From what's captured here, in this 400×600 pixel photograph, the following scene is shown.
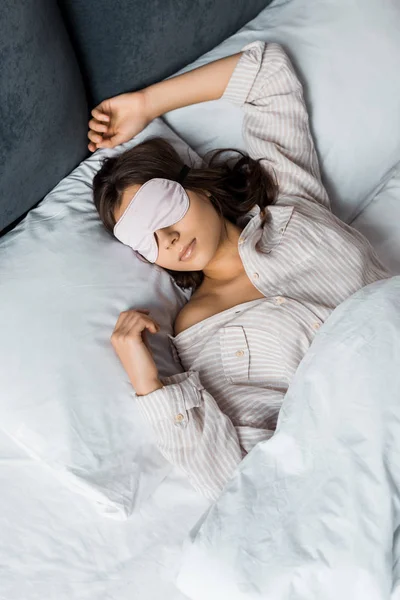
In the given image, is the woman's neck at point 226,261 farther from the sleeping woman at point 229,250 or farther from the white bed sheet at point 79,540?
the white bed sheet at point 79,540

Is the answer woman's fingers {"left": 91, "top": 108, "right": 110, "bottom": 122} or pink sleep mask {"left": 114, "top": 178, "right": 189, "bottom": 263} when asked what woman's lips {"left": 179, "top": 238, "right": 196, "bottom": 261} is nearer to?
pink sleep mask {"left": 114, "top": 178, "right": 189, "bottom": 263}

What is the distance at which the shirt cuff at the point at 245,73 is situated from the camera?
135cm

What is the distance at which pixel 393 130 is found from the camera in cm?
149

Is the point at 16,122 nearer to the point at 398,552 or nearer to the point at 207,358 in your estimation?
the point at 207,358

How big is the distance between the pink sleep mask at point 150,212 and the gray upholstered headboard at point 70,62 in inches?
7.3

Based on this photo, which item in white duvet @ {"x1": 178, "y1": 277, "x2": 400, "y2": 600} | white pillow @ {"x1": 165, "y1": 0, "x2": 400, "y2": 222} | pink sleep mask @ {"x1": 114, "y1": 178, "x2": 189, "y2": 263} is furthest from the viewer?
white pillow @ {"x1": 165, "y1": 0, "x2": 400, "y2": 222}

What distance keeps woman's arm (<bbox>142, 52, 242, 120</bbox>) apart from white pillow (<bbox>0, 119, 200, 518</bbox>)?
0.93ft

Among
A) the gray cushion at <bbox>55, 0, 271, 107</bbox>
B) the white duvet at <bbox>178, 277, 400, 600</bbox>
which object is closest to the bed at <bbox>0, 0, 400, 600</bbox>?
the white duvet at <bbox>178, 277, 400, 600</bbox>

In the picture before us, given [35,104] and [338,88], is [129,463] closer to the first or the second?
[35,104]

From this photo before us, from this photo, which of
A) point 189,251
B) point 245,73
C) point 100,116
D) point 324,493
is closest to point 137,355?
point 189,251

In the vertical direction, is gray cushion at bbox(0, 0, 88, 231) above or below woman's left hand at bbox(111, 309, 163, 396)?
above

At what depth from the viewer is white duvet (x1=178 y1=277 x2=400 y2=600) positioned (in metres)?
0.88

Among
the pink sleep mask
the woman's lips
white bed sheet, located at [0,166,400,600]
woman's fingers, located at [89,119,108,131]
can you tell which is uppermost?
woman's fingers, located at [89,119,108,131]

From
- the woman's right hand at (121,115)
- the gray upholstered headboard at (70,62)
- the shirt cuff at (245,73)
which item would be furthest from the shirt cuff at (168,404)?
the shirt cuff at (245,73)
